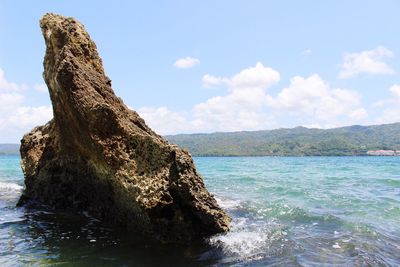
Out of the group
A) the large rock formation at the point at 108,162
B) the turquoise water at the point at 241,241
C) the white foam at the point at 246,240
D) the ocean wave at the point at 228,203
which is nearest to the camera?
the turquoise water at the point at 241,241

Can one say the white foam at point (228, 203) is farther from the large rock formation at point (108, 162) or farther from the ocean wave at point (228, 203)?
the large rock formation at point (108, 162)

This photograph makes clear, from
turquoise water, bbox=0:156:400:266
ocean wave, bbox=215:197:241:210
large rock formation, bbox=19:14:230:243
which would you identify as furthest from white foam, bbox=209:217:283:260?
ocean wave, bbox=215:197:241:210

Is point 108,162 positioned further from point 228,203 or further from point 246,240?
point 228,203

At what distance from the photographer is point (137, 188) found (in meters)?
10.8

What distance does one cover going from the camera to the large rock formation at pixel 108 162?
10781 mm

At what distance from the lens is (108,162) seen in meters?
11.6

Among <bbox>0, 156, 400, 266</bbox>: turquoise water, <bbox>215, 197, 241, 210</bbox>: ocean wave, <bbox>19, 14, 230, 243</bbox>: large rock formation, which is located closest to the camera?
<bbox>0, 156, 400, 266</bbox>: turquoise water

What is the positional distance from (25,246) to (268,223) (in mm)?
7999

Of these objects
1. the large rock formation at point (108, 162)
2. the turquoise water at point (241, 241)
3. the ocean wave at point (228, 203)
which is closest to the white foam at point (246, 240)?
the turquoise water at point (241, 241)

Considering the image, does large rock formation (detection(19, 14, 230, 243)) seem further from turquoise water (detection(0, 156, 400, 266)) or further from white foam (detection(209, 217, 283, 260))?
turquoise water (detection(0, 156, 400, 266))

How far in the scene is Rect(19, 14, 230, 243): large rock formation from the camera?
35.4ft

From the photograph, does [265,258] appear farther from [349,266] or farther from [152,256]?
[152,256]

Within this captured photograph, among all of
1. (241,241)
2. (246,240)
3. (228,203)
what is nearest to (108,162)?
(241,241)

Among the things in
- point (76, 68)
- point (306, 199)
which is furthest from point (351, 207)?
point (76, 68)
